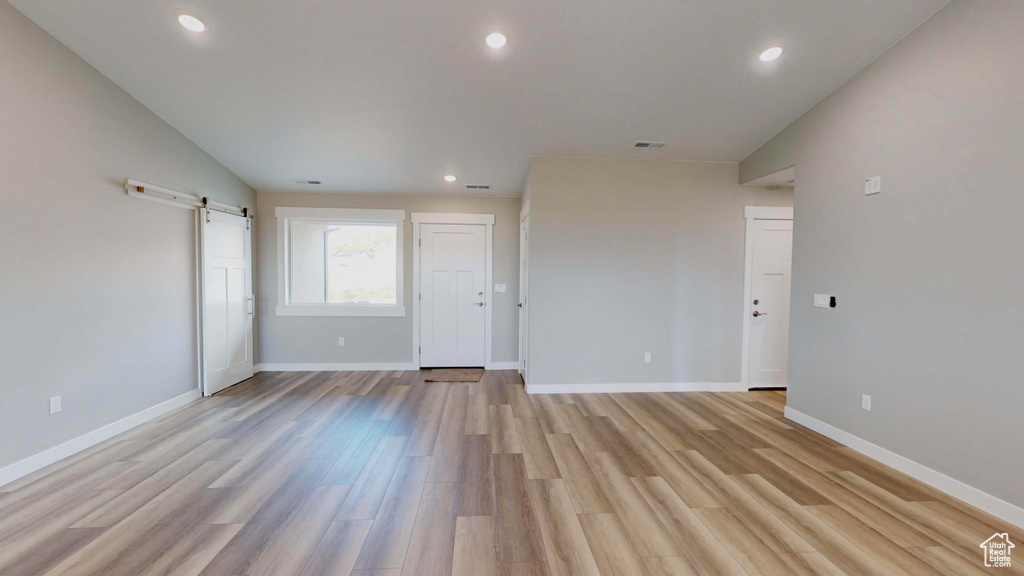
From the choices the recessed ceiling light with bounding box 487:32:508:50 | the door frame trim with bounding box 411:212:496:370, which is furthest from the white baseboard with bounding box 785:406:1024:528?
the recessed ceiling light with bounding box 487:32:508:50

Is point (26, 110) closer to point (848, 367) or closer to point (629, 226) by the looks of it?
point (629, 226)

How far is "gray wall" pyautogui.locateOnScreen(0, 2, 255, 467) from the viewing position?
2.20m

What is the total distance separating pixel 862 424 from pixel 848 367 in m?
0.41

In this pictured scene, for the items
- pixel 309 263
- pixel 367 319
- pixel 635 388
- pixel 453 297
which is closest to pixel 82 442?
pixel 367 319

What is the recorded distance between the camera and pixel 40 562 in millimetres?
1544

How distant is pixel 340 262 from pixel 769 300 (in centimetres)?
557

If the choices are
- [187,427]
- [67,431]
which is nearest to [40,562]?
[67,431]

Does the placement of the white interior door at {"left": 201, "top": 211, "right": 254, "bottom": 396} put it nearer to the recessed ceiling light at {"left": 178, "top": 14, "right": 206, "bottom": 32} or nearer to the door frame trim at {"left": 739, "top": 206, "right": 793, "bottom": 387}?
the recessed ceiling light at {"left": 178, "top": 14, "right": 206, "bottom": 32}

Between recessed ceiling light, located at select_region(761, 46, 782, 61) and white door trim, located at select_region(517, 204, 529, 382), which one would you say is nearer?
recessed ceiling light, located at select_region(761, 46, 782, 61)

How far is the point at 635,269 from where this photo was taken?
399 cm

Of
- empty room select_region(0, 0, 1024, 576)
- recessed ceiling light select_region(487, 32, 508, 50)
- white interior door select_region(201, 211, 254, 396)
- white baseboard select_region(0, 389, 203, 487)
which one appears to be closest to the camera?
empty room select_region(0, 0, 1024, 576)

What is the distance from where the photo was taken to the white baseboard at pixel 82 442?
7.14 ft

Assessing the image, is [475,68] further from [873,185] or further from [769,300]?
[769,300]

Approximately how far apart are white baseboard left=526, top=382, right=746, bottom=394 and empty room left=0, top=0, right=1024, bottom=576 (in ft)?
0.17
